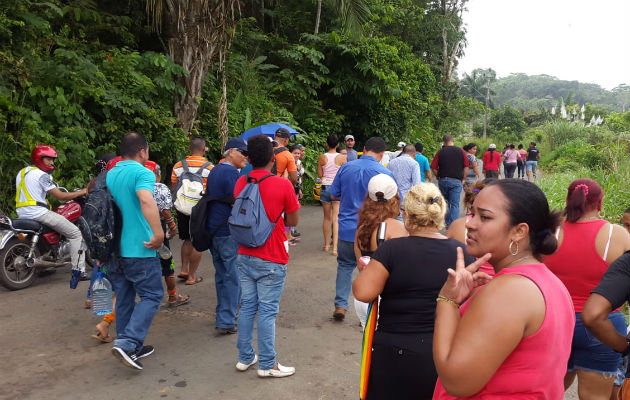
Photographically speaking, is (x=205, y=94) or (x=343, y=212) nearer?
(x=343, y=212)

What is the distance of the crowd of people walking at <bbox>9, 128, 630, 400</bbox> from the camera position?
1.70 metres

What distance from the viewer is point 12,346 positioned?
5.04m

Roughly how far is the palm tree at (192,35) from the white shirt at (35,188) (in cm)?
486

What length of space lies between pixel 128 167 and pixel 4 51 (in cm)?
625

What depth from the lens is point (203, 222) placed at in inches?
207

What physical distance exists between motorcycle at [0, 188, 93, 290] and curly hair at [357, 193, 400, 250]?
4.20m

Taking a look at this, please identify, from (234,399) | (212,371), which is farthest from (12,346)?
(234,399)

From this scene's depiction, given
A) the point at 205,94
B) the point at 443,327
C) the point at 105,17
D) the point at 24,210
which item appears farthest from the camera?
the point at 205,94

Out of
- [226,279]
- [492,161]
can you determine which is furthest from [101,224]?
[492,161]

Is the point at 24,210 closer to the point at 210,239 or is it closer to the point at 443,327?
the point at 210,239

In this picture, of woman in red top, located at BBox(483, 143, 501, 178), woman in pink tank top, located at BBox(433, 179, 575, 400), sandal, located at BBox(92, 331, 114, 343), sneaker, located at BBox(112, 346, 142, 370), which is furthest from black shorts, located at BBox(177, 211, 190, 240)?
woman in red top, located at BBox(483, 143, 501, 178)

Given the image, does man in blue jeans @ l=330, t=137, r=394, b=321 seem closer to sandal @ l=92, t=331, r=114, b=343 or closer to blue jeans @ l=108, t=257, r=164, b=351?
blue jeans @ l=108, t=257, r=164, b=351

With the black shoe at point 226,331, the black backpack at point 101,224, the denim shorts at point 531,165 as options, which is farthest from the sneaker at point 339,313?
the denim shorts at point 531,165

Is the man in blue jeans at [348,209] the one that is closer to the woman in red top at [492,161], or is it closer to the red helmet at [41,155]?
the red helmet at [41,155]
